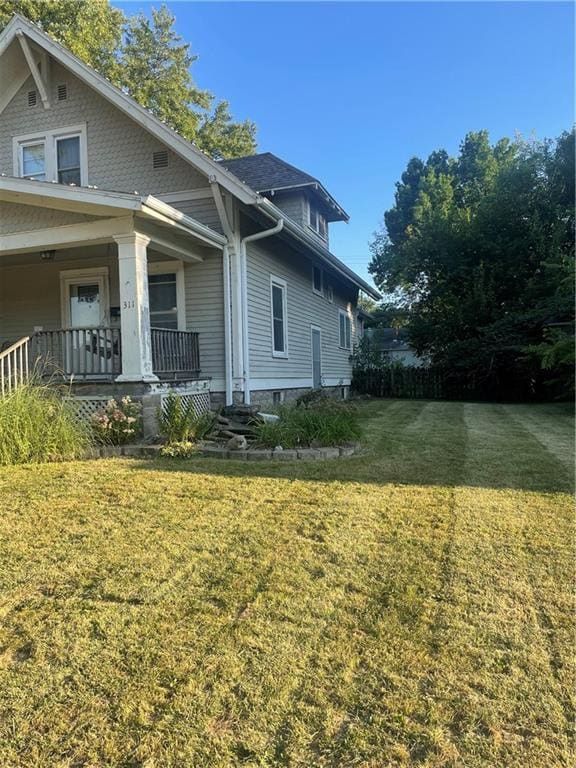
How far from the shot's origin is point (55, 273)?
9.88 metres

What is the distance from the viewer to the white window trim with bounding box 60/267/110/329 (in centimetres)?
954

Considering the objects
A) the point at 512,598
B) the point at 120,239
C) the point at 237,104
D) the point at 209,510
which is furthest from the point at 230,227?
the point at 237,104

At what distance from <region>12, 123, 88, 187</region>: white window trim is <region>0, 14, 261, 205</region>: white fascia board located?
976 millimetres

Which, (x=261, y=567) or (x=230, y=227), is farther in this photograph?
(x=230, y=227)

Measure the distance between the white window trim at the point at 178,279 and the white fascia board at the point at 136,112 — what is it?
1.71 metres

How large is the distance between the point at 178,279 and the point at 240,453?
4.37m

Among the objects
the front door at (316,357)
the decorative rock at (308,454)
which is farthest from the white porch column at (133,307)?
the front door at (316,357)

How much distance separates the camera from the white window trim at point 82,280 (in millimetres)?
9539

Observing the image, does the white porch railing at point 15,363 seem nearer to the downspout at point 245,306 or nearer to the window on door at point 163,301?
the window on door at point 163,301

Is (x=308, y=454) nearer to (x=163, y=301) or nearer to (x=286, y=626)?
(x=286, y=626)

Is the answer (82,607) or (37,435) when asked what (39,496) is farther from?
(82,607)

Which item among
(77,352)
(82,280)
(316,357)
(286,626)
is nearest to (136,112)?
(82,280)

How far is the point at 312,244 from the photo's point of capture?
413 inches

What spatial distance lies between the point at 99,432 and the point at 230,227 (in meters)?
4.26
